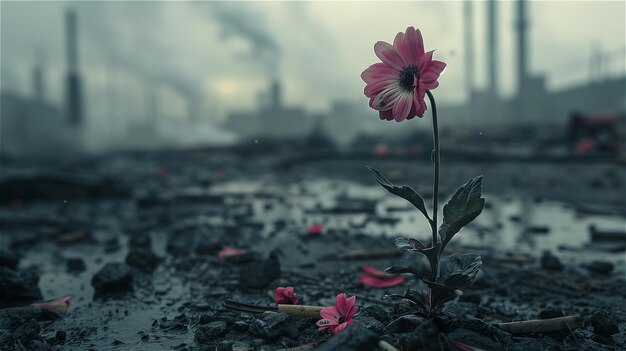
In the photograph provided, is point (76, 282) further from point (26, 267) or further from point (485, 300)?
point (485, 300)

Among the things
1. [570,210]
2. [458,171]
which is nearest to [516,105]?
[458,171]

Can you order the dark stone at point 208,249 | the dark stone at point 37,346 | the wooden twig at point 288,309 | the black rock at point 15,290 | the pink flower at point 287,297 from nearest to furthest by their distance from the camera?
the dark stone at point 37,346
the wooden twig at point 288,309
the pink flower at point 287,297
the black rock at point 15,290
the dark stone at point 208,249

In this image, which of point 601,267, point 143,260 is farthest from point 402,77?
point 143,260

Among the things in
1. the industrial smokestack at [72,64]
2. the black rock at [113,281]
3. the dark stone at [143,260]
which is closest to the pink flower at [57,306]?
the black rock at [113,281]

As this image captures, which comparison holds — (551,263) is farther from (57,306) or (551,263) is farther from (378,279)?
(57,306)

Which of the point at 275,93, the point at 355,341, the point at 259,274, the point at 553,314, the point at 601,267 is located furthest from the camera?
the point at 275,93

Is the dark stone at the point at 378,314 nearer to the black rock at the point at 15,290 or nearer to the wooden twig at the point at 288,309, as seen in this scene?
the wooden twig at the point at 288,309

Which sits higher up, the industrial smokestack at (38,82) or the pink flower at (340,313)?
the industrial smokestack at (38,82)
